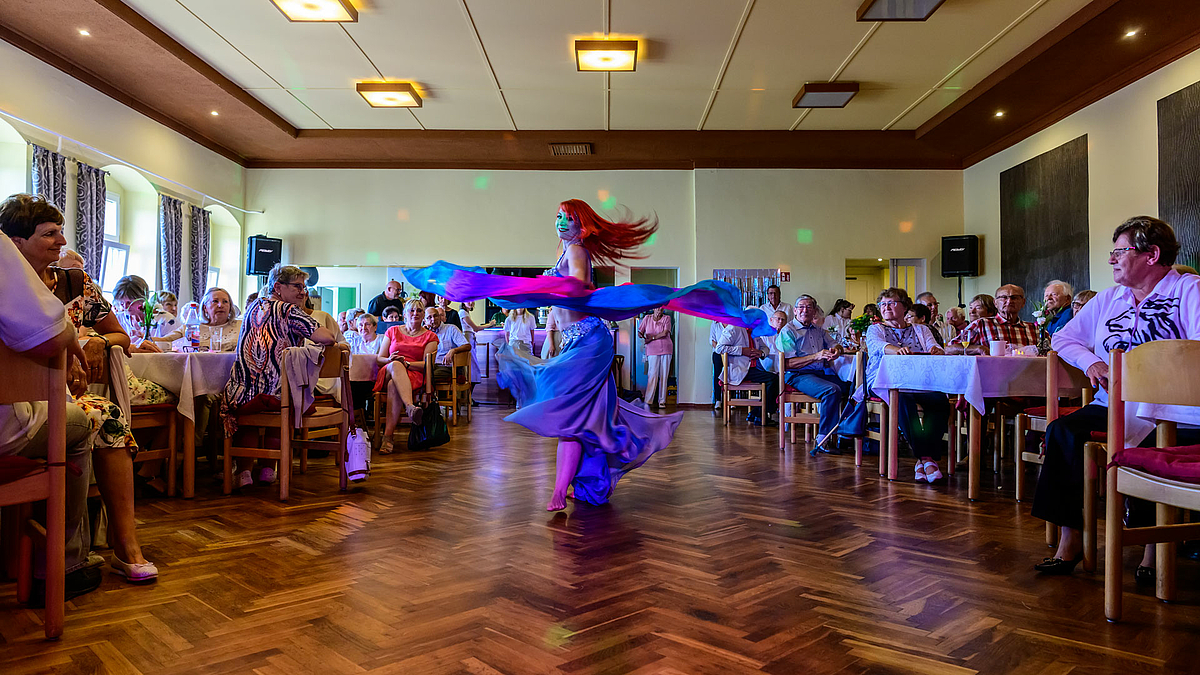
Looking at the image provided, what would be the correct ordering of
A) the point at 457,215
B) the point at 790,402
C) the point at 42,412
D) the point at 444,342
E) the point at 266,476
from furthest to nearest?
the point at 457,215 → the point at 444,342 → the point at 790,402 → the point at 266,476 → the point at 42,412

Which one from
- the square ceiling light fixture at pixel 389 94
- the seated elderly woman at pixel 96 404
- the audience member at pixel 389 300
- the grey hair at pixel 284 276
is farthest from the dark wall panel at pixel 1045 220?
the seated elderly woman at pixel 96 404

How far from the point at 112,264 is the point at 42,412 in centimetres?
682

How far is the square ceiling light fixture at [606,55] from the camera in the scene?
6395 millimetres

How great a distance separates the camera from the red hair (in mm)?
3619

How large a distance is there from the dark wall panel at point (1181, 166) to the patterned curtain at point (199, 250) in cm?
1035

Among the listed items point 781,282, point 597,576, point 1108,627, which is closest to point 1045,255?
point 781,282

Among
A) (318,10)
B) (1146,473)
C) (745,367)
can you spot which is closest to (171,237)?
(318,10)

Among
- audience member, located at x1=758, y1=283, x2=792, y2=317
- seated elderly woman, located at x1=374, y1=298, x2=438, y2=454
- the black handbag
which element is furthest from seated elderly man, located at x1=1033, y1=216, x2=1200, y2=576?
audience member, located at x1=758, y1=283, x2=792, y2=317

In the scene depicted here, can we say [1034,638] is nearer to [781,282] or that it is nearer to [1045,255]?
[1045,255]

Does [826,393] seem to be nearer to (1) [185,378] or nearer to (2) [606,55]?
(2) [606,55]

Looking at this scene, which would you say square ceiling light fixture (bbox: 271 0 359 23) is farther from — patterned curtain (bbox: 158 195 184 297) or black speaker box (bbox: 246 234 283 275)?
black speaker box (bbox: 246 234 283 275)

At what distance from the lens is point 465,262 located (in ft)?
33.1

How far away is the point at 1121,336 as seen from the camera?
110 inches

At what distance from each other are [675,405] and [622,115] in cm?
409
